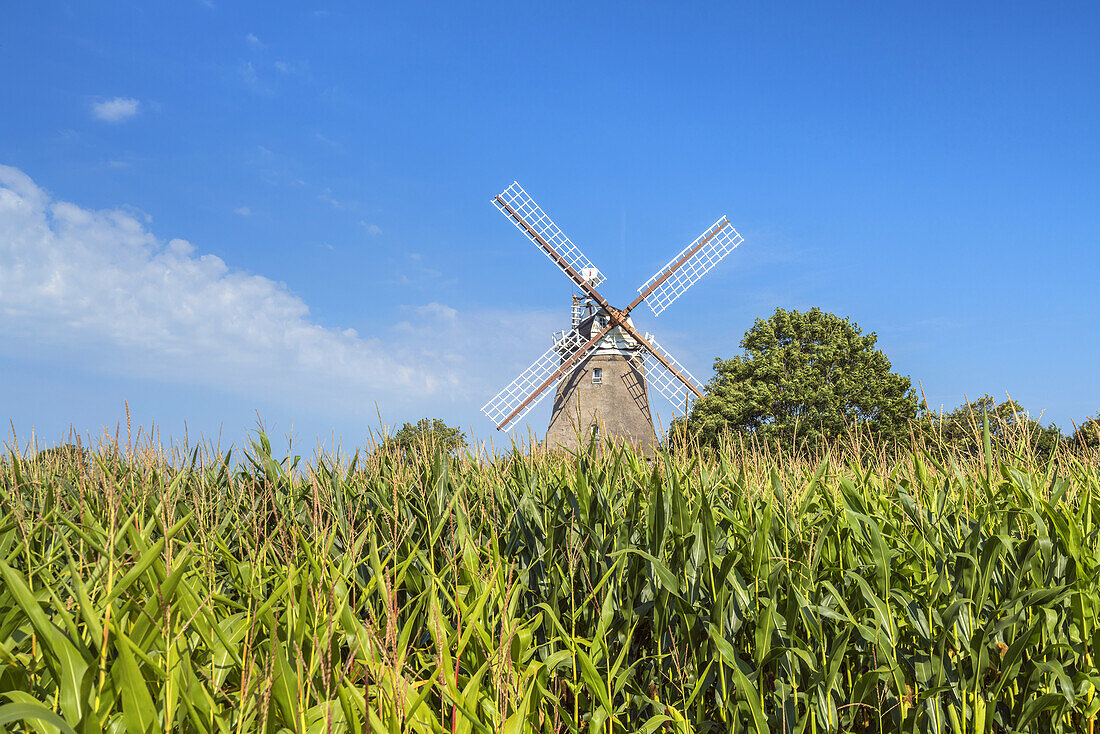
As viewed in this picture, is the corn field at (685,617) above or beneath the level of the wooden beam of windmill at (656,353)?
beneath

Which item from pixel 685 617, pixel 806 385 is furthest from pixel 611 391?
pixel 685 617

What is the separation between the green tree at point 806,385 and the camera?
91.9 feet

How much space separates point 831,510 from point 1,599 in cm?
467

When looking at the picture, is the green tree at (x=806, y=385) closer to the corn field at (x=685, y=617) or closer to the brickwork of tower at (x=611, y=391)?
the brickwork of tower at (x=611, y=391)

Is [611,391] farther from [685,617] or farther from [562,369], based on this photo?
[685,617]

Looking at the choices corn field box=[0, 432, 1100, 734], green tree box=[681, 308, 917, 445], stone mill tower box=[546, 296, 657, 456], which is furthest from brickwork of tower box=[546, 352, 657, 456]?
corn field box=[0, 432, 1100, 734]

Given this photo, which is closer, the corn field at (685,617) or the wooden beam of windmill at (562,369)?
the corn field at (685,617)

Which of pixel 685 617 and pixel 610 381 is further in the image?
pixel 610 381

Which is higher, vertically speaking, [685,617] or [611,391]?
[611,391]

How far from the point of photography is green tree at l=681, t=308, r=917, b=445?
91.9ft

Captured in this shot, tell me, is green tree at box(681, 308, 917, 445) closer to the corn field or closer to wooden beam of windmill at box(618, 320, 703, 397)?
wooden beam of windmill at box(618, 320, 703, 397)

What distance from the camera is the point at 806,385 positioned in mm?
28312

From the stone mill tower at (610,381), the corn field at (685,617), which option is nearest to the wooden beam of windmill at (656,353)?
the stone mill tower at (610,381)

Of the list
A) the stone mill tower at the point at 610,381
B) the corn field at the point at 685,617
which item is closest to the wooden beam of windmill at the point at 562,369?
the stone mill tower at the point at 610,381
